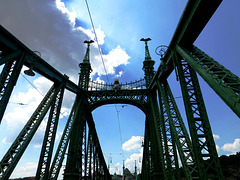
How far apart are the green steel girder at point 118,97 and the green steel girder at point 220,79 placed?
11884 millimetres

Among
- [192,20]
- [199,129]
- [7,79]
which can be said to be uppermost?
[192,20]

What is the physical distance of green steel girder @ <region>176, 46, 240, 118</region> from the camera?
4118mm

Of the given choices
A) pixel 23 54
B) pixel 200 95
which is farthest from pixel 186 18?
pixel 23 54

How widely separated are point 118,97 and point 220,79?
569 inches

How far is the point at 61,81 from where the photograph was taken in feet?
40.0

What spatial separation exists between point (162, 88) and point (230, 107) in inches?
331

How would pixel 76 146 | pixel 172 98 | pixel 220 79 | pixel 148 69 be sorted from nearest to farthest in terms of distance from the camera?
pixel 220 79 → pixel 172 98 → pixel 76 146 → pixel 148 69

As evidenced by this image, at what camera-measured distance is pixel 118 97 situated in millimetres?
18922

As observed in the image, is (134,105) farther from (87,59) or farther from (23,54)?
(23,54)

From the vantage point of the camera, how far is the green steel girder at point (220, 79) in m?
4.12

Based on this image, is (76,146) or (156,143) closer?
(76,146)

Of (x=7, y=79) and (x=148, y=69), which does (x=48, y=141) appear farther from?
(x=148, y=69)

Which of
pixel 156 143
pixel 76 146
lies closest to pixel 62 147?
pixel 76 146

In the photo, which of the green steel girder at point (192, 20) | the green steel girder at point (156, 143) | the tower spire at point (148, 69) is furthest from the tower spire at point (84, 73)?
the green steel girder at point (192, 20)
